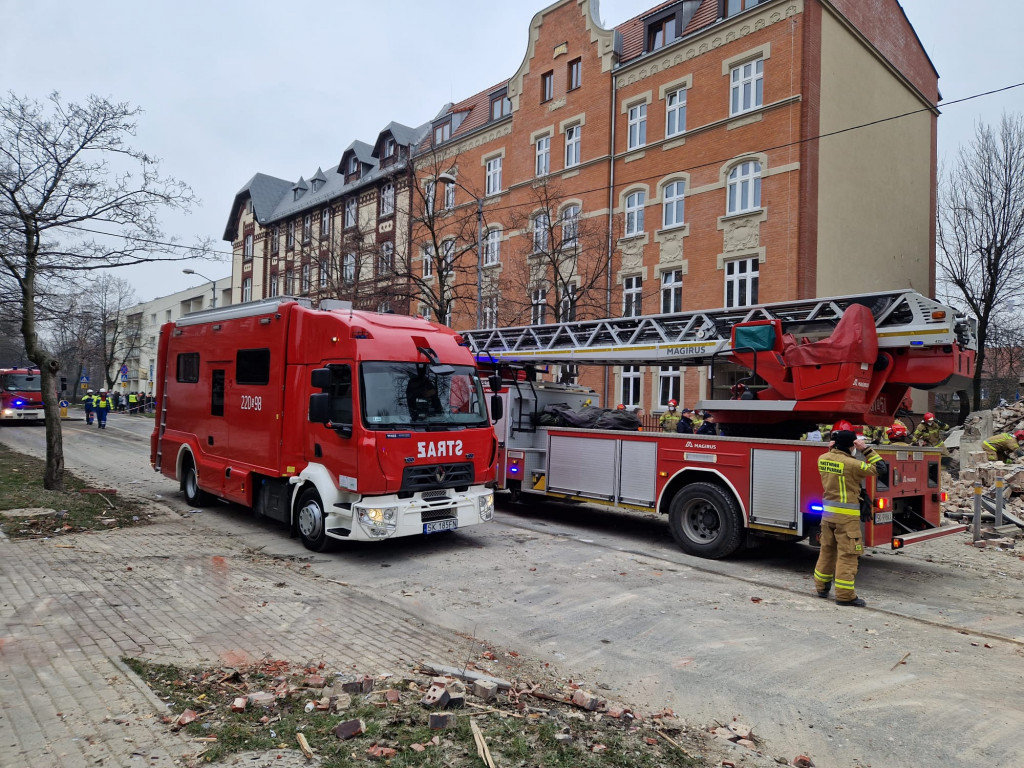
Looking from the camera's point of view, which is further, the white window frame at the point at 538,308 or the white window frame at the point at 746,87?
the white window frame at the point at 538,308

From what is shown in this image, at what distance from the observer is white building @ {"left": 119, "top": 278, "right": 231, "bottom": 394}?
213 ft

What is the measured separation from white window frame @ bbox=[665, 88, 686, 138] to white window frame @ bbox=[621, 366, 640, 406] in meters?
8.25

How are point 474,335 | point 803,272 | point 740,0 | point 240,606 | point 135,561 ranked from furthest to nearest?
point 740,0, point 803,272, point 474,335, point 135,561, point 240,606

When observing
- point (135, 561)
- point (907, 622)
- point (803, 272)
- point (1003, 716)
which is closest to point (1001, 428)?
point (803, 272)

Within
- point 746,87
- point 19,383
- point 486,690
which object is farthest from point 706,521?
point 19,383

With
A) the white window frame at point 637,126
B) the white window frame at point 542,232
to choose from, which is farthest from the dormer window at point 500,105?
the white window frame at point 542,232

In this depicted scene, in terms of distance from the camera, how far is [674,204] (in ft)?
78.5

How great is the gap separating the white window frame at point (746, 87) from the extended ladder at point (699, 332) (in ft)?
45.0

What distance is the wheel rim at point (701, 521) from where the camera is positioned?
906cm

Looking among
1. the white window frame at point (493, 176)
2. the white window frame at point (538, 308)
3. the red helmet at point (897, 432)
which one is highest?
the white window frame at point (493, 176)

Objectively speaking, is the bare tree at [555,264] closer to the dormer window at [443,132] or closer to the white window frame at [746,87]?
the white window frame at [746,87]

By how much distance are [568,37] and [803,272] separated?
14.2 metres

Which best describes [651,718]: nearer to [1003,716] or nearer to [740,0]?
[1003,716]

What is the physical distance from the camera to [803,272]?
67.3ft
